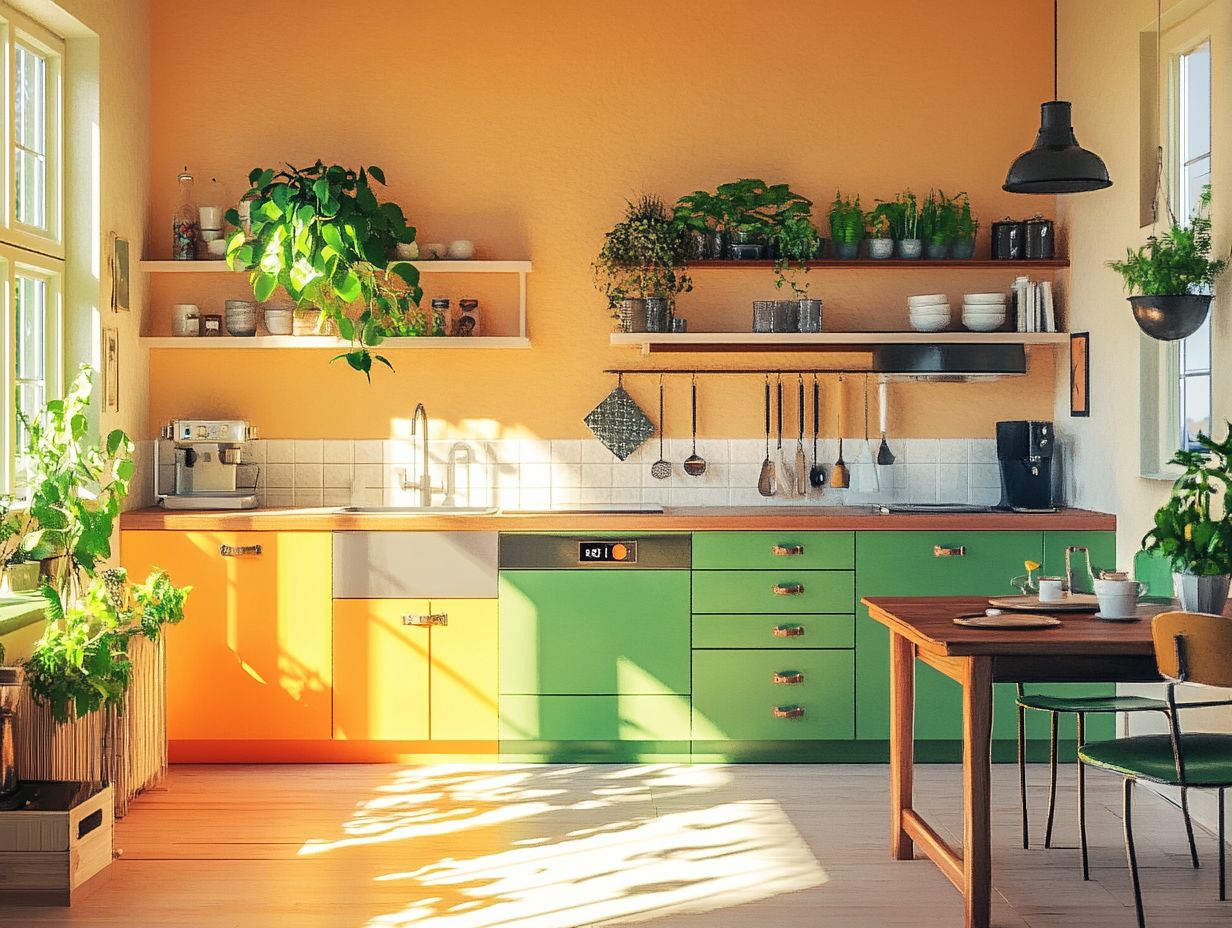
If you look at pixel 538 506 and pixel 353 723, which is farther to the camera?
pixel 538 506

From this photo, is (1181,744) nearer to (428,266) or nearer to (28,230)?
(428,266)

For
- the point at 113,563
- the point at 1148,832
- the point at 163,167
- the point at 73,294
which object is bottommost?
the point at 1148,832

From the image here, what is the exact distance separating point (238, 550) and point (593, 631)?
1364 millimetres

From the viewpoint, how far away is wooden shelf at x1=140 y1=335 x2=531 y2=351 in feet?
18.0

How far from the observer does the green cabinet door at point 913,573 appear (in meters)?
5.14

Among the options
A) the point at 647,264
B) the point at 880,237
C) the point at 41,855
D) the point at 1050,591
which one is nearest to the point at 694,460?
the point at 647,264

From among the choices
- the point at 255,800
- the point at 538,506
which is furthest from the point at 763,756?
the point at 255,800

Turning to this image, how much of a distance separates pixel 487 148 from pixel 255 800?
2.77m

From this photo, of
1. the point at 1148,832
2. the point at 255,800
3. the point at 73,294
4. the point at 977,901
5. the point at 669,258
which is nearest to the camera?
the point at 977,901

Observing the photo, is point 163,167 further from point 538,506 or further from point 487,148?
point 538,506

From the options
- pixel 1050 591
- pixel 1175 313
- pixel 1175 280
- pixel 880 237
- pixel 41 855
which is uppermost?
pixel 880 237

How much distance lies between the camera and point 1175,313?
13.9 feet

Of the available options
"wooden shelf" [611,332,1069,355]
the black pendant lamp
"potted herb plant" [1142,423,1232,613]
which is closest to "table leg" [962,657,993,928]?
"potted herb plant" [1142,423,1232,613]

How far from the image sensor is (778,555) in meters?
5.14
